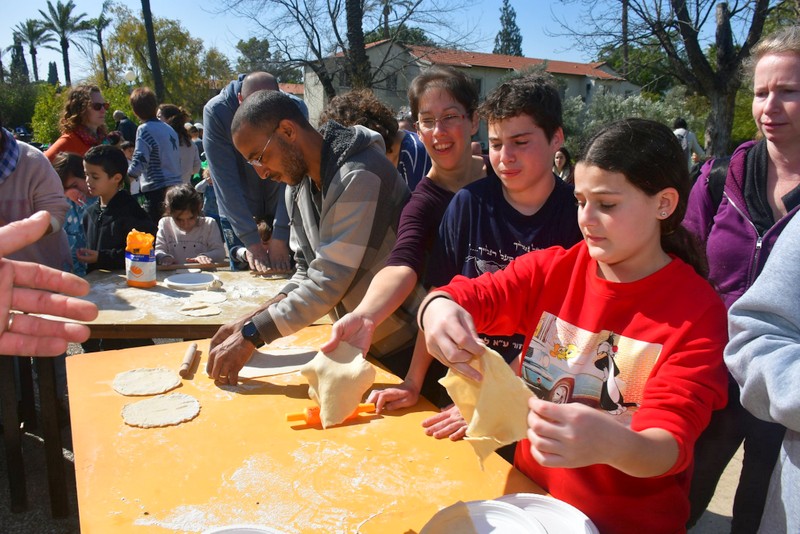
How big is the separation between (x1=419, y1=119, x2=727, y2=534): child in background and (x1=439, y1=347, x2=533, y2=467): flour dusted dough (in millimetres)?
43

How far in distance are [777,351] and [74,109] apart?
6184 mm

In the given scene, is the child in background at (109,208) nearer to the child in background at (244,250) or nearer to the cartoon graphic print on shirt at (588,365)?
the child in background at (244,250)

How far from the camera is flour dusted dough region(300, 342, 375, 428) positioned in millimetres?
1682

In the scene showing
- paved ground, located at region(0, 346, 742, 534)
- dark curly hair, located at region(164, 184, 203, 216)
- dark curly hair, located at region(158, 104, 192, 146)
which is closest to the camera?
paved ground, located at region(0, 346, 742, 534)

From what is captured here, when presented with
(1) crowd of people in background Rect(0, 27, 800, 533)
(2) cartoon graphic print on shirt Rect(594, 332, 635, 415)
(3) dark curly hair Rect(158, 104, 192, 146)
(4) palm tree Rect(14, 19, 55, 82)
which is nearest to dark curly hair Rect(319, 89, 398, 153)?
(1) crowd of people in background Rect(0, 27, 800, 533)

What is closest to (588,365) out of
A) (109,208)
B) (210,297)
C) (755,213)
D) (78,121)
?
(755,213)

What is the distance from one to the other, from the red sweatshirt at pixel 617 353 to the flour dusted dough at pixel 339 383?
15.8 inches

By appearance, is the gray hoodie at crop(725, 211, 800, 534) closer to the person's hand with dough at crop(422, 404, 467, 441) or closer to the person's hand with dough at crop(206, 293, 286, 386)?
the person's hand with dough at crop(422, 404, 467, 441)

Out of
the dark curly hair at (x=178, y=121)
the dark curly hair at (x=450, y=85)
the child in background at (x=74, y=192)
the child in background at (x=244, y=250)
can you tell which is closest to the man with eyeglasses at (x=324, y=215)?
the dark curly hair at (x=450, y=85)

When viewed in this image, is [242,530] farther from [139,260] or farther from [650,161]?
[139,260]

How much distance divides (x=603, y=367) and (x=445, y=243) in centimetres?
81

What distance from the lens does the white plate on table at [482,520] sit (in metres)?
1.20

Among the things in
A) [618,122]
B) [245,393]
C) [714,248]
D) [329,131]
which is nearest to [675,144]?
[618,122]

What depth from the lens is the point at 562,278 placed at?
61.1 inches
